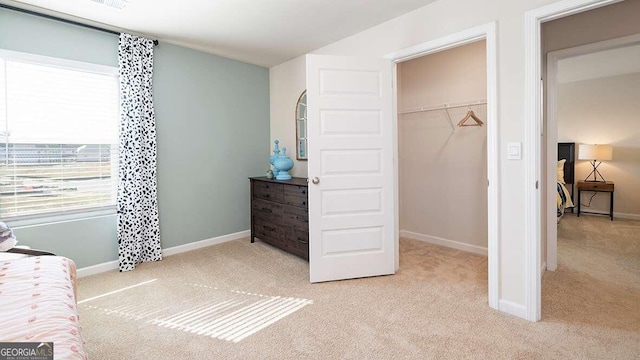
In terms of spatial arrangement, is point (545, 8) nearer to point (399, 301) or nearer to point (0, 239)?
point (399, 301)

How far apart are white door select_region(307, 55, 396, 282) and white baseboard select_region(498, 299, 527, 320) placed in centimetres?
96

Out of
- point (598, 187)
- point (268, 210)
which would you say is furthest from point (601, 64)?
point (268, 210)

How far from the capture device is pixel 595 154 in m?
5.45

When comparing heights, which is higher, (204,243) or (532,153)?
(532,153)

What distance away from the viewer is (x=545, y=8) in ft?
6.72

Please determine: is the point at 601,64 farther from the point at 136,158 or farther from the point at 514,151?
the point at 136,158

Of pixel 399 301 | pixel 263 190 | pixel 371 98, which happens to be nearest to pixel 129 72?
pixel 263 190

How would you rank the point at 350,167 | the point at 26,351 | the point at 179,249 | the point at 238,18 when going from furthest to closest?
the point at 179,249, the point at 238,18, the point at 350,167, the point at 26,351

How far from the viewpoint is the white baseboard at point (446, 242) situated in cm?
360

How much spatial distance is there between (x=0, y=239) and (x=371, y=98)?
9.49ft

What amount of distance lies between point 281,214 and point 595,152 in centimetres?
564

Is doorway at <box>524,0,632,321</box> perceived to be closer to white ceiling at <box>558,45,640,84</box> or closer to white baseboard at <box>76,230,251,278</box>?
white ceiling at <box>558,45,640,84</box>

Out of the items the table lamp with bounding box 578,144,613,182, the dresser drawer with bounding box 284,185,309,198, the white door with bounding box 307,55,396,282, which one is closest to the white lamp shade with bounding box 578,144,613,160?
Result: the table lamp with bounding box 578,144,613,182

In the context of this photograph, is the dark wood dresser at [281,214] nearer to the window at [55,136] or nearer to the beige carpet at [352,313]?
the beige carpet at [352,313]
